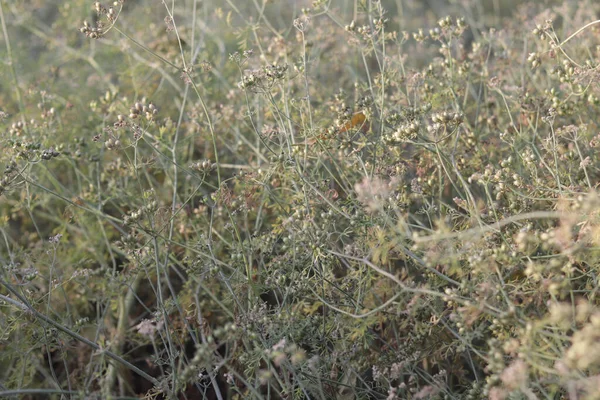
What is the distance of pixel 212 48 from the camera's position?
485 centimetres

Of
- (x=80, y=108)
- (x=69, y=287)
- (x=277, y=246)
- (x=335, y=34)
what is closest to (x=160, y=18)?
(x=80, y=108)

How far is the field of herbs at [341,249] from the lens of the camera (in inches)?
81.4

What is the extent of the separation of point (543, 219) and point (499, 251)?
788 millimetres

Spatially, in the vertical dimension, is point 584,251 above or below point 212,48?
below

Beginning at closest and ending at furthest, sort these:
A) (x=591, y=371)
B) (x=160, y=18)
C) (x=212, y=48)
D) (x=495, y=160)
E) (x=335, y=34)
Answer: (x=591, y=371) < (x=495, y=160) < (x=335, y=34) < (x=212, y=48) < (x=160, y=18)

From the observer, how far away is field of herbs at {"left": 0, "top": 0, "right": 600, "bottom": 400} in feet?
6.78

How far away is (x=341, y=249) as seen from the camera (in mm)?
3049

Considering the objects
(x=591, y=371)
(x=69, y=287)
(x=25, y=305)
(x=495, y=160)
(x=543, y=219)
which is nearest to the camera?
(x=591, y=371)

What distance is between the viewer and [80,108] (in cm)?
439

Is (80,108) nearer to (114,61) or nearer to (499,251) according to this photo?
(114,61)

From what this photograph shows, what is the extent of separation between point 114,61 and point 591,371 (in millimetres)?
4318

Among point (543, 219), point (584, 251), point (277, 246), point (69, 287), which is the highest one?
point (584, 251)

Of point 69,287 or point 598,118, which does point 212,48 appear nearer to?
point 69,287

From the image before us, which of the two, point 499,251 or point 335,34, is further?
point 335,34
